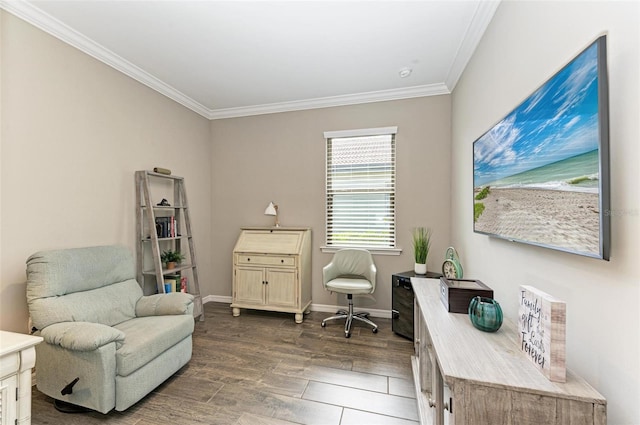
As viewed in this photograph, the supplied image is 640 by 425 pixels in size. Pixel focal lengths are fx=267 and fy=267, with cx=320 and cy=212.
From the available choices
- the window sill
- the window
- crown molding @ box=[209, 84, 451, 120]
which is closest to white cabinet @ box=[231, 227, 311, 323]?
the window sill

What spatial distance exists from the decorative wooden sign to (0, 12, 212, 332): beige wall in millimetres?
3233

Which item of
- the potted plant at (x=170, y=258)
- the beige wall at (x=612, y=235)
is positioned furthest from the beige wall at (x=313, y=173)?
the beige wall at (x=612, y=235)

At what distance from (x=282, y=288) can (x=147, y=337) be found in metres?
1.65

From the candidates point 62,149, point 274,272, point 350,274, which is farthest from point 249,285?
point 62,149

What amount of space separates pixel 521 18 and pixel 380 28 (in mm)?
1090

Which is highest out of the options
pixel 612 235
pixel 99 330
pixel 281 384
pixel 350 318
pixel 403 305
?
pixel 612 235

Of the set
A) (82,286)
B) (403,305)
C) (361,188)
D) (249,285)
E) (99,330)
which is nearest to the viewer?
(99,330)

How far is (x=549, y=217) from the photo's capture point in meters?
1.14

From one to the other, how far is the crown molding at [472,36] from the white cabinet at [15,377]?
3.53 m

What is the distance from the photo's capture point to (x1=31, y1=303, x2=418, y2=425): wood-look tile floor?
175 centimetres

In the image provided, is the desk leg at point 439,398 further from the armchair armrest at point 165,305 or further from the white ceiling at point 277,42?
the white ceiling at point 277,42

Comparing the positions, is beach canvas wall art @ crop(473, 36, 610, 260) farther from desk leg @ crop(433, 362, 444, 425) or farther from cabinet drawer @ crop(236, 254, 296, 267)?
cabinet drawer @ crop(236, 254, 296, 267)

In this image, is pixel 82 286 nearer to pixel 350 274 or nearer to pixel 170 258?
pixel 170 258

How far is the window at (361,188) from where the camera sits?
11.6 ft
